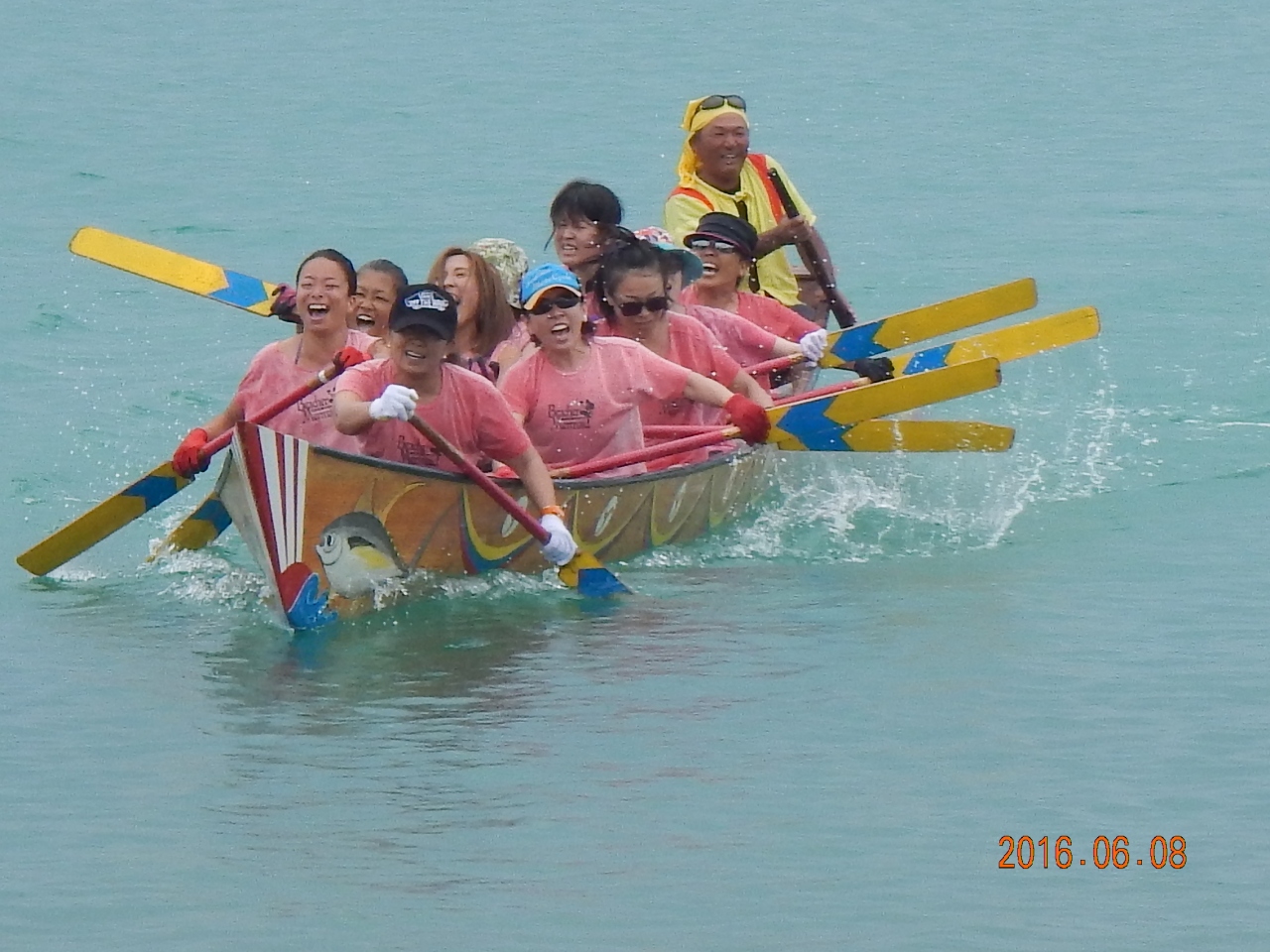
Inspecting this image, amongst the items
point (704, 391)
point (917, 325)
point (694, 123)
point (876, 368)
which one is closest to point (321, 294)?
point (704, 391)

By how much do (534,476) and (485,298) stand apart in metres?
1.00

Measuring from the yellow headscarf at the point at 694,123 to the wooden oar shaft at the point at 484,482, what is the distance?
3.47 meters

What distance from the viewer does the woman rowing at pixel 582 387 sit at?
877 cm

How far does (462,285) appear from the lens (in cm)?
905

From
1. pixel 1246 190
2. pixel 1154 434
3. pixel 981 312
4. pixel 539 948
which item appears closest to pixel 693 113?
pixel 981 312

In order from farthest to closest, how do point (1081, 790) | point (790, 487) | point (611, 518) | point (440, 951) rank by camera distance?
1. point (790, 487)
2. point (611, 518)
3. point (1081, 790)
4. point (440, 951)

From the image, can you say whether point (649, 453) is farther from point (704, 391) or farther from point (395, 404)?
point (395, 404)

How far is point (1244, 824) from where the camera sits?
639 centimetres

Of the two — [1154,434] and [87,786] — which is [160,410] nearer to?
[1154,434]

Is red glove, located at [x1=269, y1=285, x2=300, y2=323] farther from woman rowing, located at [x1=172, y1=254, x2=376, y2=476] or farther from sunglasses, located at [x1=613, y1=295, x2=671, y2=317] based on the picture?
sunglasses, located at [x1=613, y1=295, x2=671, y2=317]

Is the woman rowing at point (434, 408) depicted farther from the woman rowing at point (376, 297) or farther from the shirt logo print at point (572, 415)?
the woman rowing at point (376, 297)

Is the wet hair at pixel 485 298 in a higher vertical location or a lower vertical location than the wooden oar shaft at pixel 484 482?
higher

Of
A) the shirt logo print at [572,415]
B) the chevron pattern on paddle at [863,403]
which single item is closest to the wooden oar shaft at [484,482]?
the shirt logo print at [572,415]

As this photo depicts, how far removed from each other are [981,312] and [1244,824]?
517 centimetres
